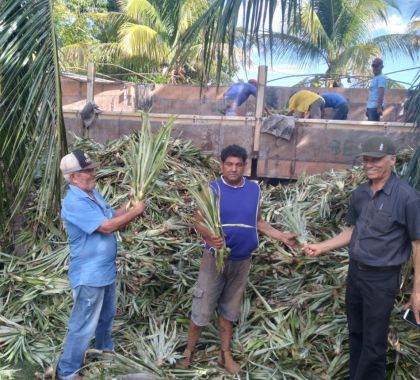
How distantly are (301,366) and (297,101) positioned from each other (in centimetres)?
631

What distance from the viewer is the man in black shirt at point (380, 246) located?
342cm

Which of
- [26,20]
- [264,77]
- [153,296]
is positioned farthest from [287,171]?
[26,20]

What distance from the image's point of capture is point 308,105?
377 inches

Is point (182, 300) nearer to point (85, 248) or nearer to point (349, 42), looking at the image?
point (85, 248)

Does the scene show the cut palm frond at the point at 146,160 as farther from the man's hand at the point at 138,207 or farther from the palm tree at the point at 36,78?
the palm tree at the point at 36,78

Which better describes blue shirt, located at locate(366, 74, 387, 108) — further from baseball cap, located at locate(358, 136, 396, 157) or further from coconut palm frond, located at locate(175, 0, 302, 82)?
baseball cap, located at locate(358, 136, 396, 157)

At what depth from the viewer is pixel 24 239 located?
605cm

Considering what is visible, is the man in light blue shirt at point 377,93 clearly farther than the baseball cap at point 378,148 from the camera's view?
Yes

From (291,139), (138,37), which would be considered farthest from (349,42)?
(291,139)

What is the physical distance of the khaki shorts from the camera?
412 cm

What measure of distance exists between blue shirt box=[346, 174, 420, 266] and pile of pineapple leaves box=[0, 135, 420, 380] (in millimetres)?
854

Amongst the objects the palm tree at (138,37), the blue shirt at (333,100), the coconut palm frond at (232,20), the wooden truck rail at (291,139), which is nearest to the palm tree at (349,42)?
the palm tree at (138,37)

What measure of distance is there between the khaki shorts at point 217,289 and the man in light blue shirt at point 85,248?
0.67 m

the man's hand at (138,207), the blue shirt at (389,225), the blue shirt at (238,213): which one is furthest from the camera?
the blue shirt at (238,213)
